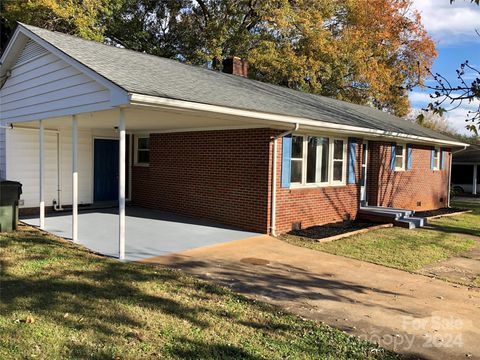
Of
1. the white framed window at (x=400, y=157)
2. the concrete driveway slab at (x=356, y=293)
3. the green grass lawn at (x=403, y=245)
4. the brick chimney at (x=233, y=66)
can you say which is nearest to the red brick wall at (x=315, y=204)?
the green grass lawn at (x=403, y=245)

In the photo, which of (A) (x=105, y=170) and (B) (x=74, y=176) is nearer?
(B) (x=74, y=176)

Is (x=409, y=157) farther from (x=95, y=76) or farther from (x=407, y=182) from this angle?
(x=95, y=76)

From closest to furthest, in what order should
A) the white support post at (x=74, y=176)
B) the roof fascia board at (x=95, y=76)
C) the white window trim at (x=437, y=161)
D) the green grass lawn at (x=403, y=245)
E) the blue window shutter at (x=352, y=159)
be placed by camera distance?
the roof fascia board at (x=95, y=76) → the green grass lawn at (x=403, y=245) → the white support post at (x=74, y=176) → the blue window shutter at (x=352, y=159) → the white window trim at (x=437, y=161)

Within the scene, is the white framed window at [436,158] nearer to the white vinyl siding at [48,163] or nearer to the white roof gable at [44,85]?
the white vinyl siding at [48,163]

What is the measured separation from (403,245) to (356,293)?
12.9ft

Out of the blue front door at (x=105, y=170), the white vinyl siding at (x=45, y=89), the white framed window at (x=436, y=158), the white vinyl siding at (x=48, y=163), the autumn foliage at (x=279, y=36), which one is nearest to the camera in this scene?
the white vinyl siding at (x=45, y=89)

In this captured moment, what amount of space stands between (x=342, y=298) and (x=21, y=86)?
366 inches

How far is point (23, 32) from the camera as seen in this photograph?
9805mm

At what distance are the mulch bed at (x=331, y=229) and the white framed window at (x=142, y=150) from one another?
5.86m

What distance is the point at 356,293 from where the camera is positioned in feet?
19.0

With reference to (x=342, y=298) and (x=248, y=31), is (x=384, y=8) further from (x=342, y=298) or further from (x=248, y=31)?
(x=342, y=298)

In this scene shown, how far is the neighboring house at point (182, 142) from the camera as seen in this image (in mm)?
7652

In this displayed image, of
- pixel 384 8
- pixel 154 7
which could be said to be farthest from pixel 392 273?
pixel 384 8

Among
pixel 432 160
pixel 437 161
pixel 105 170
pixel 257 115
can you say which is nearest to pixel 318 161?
pixel 257 115
